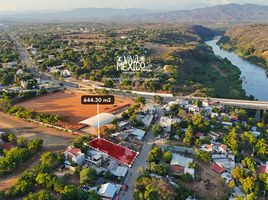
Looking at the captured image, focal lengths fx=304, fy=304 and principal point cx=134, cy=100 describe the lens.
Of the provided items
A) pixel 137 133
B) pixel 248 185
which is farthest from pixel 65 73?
pixel 248 185

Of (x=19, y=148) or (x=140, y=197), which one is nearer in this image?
(x=140, y=197)

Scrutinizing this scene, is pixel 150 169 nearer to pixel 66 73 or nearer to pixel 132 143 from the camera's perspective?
pixel 132 143

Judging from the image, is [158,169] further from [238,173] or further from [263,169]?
Answer: [263,169]

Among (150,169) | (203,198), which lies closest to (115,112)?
(150,169)

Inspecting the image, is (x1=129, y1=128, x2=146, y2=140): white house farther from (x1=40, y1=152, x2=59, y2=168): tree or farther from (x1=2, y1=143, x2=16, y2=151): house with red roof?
(x1=2, y1=143, x2=16, y2=151): house with red roof

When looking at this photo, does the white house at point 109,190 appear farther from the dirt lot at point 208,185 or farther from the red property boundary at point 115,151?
the dirt lot at point 208,185
